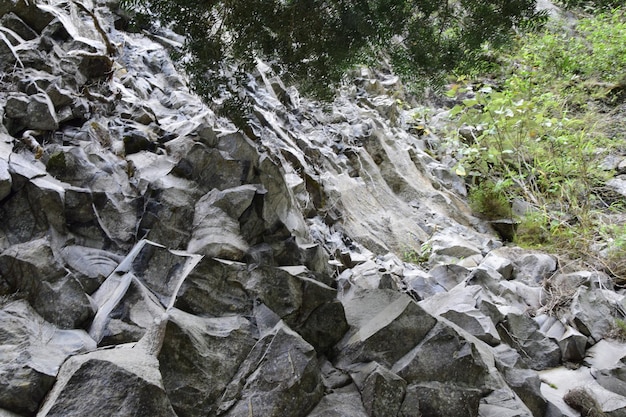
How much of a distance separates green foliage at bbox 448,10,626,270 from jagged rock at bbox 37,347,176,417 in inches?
249

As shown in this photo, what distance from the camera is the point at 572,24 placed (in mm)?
14484

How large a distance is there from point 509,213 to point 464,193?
1.23m

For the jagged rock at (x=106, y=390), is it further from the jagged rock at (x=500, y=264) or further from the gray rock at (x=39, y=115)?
the jagged rock at (x=500, y=264)

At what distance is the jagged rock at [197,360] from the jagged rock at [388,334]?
85cm

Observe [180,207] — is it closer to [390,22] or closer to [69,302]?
[69,302]

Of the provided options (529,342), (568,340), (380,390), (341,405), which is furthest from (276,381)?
(568,340)

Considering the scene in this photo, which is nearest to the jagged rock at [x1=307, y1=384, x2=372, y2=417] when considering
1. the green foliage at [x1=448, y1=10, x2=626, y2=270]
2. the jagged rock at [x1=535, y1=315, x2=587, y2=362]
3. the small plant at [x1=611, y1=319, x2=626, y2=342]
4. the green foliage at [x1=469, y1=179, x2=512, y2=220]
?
the jagged rock at [x1=535, y1=315, x2=587, y2=362]

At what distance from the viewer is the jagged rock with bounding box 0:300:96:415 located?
247 centimetres

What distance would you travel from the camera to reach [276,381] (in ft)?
9.70

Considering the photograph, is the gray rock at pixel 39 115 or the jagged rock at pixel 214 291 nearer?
the jagged rock at pixel 214 291

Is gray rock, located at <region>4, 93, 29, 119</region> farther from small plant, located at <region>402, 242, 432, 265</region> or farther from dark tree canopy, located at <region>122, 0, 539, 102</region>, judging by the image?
small plant, located at <region>402, 242, 432, 265</region>

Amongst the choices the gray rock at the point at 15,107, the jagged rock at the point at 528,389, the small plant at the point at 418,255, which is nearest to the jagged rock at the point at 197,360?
the jagged rock at the point at 528,389

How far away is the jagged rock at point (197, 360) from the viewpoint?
2.80 meters

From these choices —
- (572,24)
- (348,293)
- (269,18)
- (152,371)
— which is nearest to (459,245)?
(348,293)
